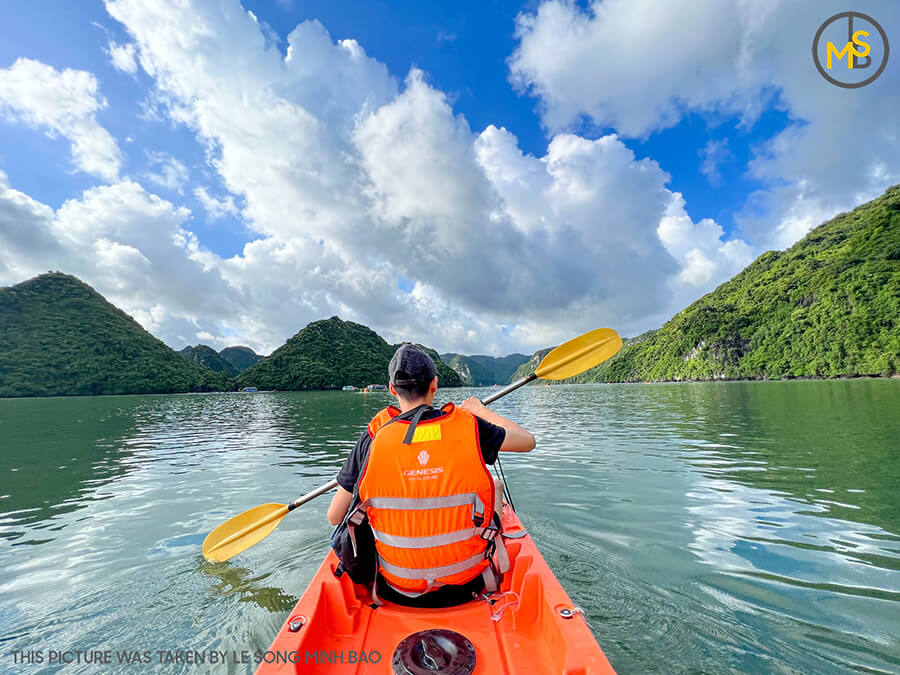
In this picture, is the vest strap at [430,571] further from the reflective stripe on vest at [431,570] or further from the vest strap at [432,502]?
the vest strap at [432,502]

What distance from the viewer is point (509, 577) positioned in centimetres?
358

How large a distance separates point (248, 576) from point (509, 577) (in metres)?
3.95

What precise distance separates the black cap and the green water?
2.98 meters

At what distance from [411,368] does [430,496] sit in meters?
0.93

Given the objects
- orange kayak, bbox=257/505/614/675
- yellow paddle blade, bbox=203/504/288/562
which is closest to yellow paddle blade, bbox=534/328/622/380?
orange kayak, bbox=257/505/614/675

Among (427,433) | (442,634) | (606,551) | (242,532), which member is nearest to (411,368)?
(427,433)

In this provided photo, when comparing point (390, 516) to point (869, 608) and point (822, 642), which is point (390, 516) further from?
point (869, 608)

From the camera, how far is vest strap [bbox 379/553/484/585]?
2.80 meters

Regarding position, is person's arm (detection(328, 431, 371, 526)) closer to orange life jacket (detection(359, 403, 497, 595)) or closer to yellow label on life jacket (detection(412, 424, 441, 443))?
orange life jacket (detection(359, 403, 497, 595))

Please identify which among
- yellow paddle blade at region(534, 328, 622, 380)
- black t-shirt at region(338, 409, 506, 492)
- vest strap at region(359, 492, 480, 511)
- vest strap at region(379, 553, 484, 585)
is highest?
yellow paddle blade at region(534, 328, 622, 380)

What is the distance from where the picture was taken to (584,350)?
5.61 m

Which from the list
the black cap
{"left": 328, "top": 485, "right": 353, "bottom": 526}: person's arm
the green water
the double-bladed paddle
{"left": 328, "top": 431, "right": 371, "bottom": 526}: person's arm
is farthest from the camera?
the double-bladed paddle

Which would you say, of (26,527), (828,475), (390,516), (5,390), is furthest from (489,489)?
(5,390)

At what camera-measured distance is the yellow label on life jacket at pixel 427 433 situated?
266 cm
